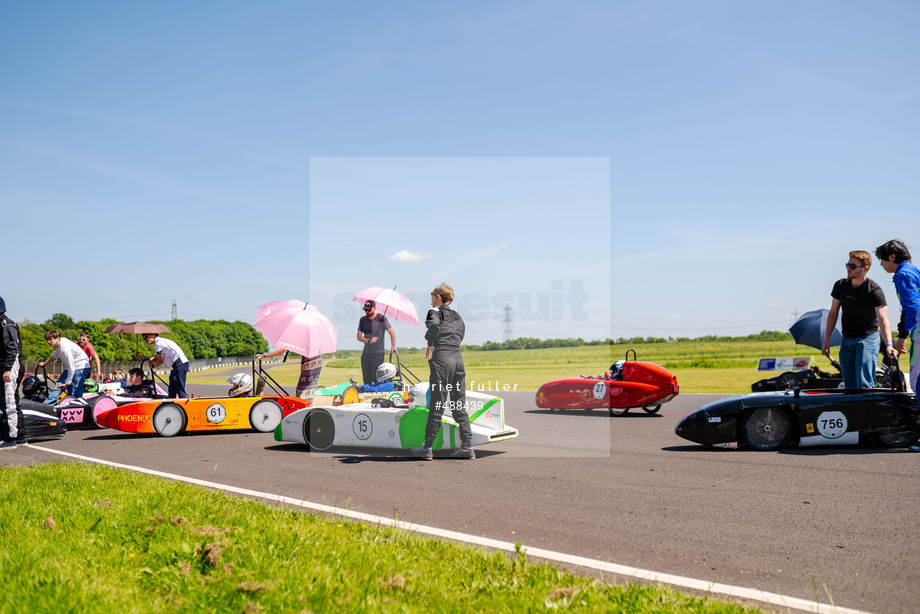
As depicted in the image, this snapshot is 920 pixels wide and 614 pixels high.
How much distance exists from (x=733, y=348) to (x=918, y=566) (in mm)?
56795

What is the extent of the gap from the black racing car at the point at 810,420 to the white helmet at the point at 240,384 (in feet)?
22.0

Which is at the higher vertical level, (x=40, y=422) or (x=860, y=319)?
(x=860, y=319)

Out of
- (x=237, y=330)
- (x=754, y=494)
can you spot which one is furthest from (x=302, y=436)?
(x=237, y=330)

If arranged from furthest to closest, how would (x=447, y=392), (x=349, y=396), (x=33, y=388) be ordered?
(x=33, y=388) → (x=349, y=396) → (x=447, y=392)

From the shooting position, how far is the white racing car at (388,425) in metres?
7.81

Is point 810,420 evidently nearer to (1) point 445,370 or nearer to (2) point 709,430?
(2) point 709,430

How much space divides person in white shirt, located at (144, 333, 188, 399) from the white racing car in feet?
10.3

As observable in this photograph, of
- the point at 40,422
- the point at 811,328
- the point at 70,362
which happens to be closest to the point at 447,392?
the point at 40,422

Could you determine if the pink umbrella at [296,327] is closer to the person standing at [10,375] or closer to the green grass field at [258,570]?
the person standing at [10,375]

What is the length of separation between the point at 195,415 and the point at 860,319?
9269mm

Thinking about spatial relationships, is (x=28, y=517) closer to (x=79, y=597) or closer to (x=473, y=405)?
(x=79, y=597)

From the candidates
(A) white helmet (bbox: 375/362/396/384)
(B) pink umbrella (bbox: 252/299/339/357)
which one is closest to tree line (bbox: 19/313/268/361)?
(B) pink umbrella (bbox: 252/299/339/357)

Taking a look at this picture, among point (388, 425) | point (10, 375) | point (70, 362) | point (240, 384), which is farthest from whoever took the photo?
point (70, 362)

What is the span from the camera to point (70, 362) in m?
11.4
